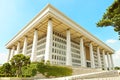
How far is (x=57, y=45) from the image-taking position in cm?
4491

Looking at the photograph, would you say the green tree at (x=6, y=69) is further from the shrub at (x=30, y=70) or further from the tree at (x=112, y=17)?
the tree at (x=112, y=17)

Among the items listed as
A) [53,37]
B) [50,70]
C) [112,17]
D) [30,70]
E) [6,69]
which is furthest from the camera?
[53,37]

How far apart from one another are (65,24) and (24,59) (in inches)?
769

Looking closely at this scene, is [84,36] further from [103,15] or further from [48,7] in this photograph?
[103,15]

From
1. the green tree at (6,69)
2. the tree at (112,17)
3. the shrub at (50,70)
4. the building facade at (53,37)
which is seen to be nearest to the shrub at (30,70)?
the shrub at (50,70)

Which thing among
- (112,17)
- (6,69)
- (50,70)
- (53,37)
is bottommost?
(50,70)

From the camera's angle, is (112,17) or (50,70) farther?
(50,70)

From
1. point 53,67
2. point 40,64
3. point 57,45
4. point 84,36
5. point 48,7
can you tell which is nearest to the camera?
point 40,64

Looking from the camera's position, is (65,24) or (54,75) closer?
(54,75)

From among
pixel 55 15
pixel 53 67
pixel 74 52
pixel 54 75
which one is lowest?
pixel 54 75

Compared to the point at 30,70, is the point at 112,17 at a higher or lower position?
higher

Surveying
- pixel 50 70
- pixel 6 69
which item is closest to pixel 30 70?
pixel 50 70

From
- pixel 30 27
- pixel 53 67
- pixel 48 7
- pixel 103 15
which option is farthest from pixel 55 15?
pixel 103 15

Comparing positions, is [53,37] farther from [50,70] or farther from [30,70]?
[30,70]
